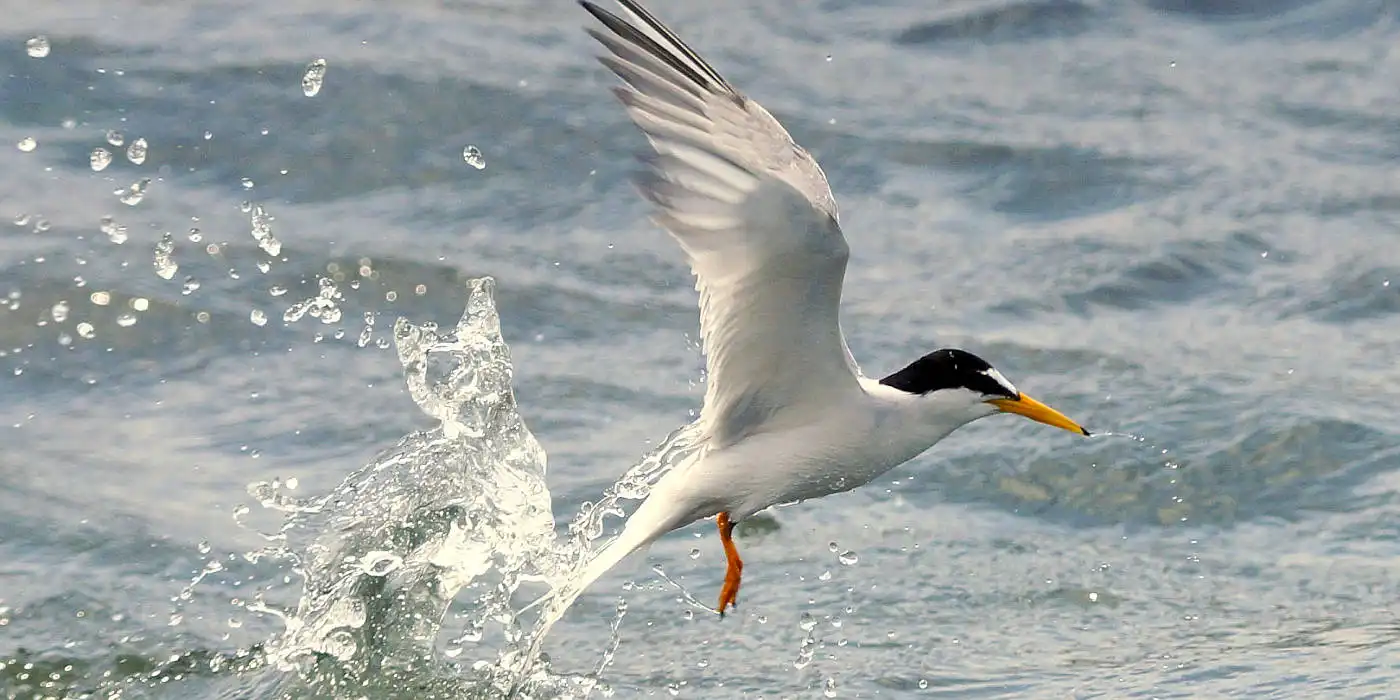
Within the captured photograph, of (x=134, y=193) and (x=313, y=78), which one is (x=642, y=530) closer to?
(x=134, y=193)

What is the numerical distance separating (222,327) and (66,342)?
2.17 ft

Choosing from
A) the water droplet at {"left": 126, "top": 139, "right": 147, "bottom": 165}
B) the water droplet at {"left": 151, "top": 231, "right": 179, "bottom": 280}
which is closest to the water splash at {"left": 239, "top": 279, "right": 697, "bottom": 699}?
the water droplet at {"left": 151, "top": 231, "right": 179, "bottom": 280}

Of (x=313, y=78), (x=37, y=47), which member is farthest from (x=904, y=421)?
(x=37, y=47)

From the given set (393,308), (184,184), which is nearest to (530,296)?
(393,308)

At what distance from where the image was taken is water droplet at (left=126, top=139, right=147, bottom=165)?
30.7 feet

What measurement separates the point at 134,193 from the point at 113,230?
0.41m

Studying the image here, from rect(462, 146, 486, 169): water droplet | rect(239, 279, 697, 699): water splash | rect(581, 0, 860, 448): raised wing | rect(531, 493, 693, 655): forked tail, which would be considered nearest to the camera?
rect(581, 0, 860, 448): raised wing

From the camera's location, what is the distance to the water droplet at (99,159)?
365 inches

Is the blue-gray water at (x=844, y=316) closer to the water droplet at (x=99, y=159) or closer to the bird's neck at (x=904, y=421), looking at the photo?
the water droplet at (x=99, y=159)

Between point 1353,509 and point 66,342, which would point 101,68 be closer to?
point 66,342

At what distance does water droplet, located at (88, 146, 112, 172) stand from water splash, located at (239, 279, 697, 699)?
13.1 ft

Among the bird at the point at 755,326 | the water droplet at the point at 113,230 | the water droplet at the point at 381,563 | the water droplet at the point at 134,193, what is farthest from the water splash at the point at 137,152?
the bird at the point at 755,326

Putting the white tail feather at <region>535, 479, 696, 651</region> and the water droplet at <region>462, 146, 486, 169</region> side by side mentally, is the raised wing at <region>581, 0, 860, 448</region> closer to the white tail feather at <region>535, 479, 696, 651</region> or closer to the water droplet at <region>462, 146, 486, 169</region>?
the white tail feather at <region>535, 479, 696, 651</region>

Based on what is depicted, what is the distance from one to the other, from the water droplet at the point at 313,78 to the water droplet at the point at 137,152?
36.8 inches
